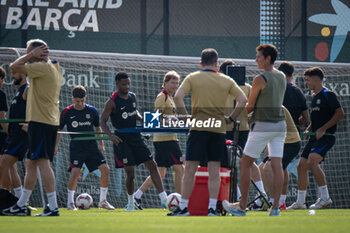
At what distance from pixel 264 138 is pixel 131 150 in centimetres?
294

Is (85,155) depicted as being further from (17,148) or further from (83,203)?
(17,148)

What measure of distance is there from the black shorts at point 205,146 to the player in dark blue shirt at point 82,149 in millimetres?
3862

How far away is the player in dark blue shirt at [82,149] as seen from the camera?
11.4 meters

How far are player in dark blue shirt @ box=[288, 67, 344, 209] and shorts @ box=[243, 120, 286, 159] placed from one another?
2.76m

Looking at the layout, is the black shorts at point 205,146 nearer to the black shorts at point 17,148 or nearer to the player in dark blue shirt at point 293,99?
the player in dark blue shirt at point 293,99

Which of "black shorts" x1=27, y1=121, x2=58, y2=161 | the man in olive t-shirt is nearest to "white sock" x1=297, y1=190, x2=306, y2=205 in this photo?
the man in olive t-shirt

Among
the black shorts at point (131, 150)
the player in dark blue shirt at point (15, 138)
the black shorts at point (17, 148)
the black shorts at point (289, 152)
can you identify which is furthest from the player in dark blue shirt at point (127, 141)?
the black shorts at point (289, 152)

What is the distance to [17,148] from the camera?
360 inches

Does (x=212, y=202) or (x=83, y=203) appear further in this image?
(x=83, y=203)

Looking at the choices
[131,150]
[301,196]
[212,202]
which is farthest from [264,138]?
[301,196]

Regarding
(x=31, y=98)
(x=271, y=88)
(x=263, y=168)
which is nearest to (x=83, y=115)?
(x=263, y=168)

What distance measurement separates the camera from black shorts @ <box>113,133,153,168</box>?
10164 millimetres

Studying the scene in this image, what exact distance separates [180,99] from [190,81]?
232mm

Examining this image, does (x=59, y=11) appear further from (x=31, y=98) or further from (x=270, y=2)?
(x=31, y=98)
